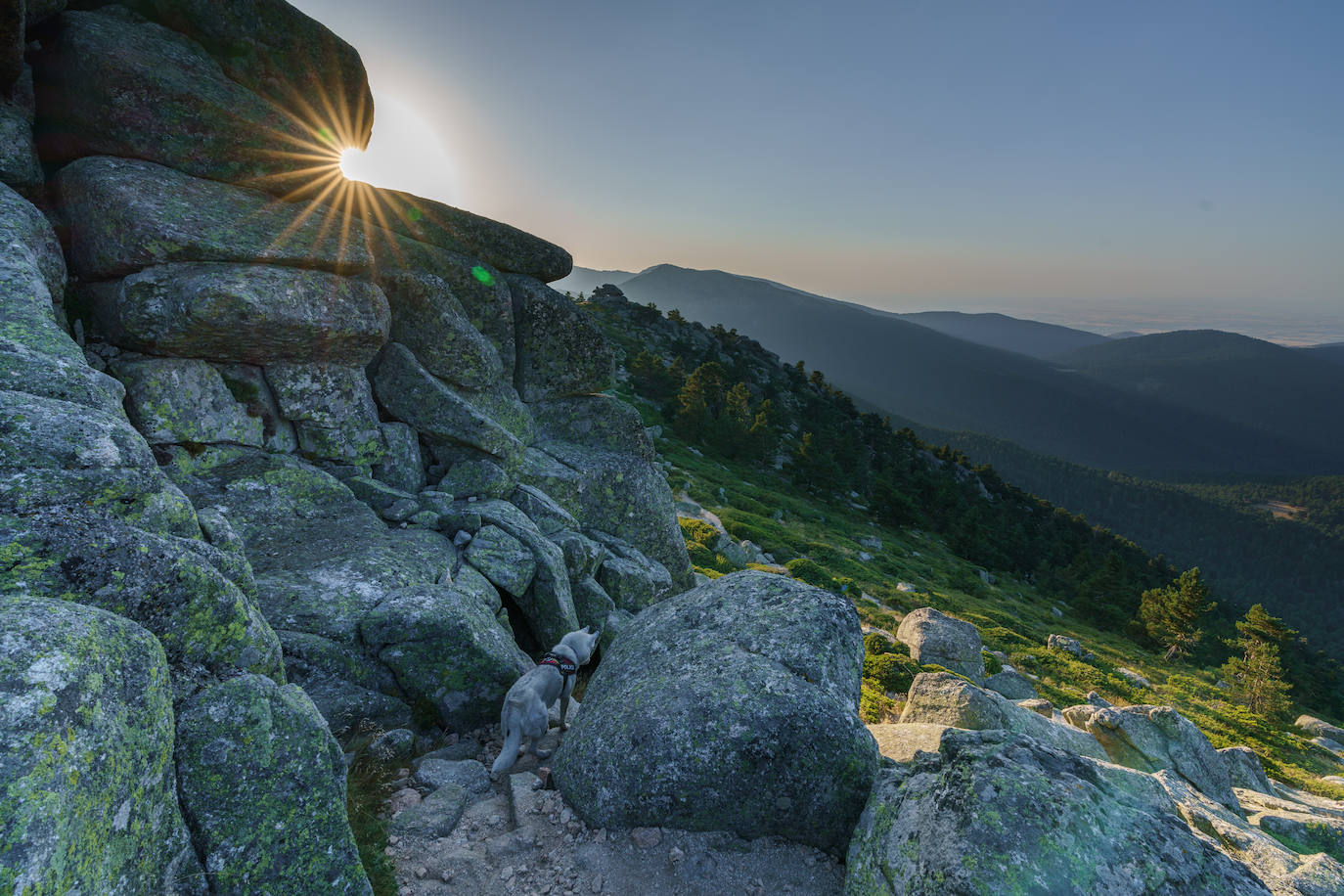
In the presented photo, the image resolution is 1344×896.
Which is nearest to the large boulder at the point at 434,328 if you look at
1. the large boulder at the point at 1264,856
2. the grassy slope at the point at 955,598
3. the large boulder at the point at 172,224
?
the large boulder at the point at 172,224

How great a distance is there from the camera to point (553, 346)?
23.8 meters

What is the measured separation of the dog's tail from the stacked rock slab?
1187 mm

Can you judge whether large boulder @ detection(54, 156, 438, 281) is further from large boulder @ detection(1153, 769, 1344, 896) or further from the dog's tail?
large boulder @ detection(1153, 769, 1344, 896)

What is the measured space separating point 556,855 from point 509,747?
2.46m

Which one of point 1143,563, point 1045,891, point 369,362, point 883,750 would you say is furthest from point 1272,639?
point 369,362

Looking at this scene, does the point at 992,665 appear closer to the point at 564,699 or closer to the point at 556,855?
the point at 564,699

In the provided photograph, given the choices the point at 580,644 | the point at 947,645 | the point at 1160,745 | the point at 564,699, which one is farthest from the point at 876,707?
the point at 564,699

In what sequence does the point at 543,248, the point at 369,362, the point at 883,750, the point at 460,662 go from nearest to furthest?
the point at 460,662
the point at 883,750
the point at 369,362
the point at 543,248

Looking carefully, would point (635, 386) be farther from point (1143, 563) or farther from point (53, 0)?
point (1143, 563)

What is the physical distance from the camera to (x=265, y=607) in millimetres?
10320

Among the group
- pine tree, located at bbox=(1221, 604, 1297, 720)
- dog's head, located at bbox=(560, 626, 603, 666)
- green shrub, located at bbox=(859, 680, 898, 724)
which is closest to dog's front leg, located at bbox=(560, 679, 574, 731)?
dog's head, located at bbox=(560, 626, 603, 666)

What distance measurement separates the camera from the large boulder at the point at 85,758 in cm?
419

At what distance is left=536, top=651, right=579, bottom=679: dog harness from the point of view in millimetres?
11555

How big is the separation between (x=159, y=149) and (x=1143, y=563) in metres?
161
